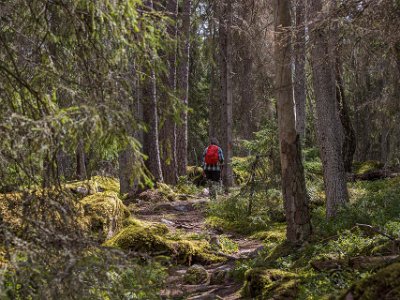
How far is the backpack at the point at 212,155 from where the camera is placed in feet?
51.3

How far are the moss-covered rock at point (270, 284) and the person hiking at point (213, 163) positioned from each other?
8.79 m

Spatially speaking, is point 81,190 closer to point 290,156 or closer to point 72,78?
point 290,156

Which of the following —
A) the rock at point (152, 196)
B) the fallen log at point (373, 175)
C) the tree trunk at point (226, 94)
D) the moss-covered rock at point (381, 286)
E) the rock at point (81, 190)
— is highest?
the tree trunk at point (226, 94)

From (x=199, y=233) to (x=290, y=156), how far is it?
351 cm

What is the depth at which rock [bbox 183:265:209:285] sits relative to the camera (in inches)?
307

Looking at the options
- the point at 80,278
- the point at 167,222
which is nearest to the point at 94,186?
the point at 167,222

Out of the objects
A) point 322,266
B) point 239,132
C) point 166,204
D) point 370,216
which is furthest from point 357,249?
point 239,132

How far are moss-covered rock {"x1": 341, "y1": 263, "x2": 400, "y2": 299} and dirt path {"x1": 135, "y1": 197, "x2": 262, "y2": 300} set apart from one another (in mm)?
1579

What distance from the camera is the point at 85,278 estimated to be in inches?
145

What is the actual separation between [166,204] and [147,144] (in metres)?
2.12

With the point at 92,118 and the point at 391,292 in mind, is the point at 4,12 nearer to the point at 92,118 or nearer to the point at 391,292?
the point at 92,118

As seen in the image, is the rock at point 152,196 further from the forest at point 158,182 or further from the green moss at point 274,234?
the green moss at point 274,234

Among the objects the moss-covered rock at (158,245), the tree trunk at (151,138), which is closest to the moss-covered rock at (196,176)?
the tree trunk at (151,138)

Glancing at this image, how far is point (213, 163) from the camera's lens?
1574cm
